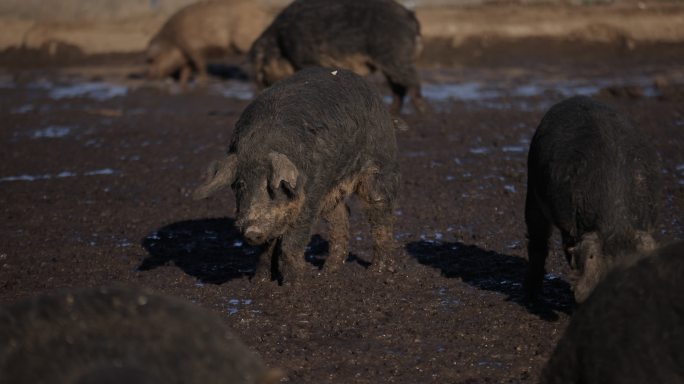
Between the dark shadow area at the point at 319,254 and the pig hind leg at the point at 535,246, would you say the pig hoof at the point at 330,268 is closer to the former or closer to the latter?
the dark shadow area at the point at 319,254

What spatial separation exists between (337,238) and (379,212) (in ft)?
1.18

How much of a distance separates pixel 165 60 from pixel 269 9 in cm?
327

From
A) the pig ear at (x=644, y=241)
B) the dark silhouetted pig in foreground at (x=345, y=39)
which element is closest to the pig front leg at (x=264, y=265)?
the pig ear at (x=644, y=241)

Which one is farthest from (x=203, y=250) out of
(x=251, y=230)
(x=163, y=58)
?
(x=163, y=58)

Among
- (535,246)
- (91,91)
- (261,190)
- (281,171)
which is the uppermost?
(281,171)

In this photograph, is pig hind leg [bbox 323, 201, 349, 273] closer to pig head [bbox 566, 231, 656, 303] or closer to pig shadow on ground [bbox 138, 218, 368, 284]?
pig shadow on ground [bbox 138, 218, 368, 284]

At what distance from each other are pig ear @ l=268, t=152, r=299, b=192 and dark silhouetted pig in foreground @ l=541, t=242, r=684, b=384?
10.2 ft

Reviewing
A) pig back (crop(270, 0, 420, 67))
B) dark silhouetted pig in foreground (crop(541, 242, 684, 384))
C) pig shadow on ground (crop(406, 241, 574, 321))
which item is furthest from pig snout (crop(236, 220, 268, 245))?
pig back (crop(270, 0, 420, 67))

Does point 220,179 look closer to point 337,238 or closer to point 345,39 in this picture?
point 337,238

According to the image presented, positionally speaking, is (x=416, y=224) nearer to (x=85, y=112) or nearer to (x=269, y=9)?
(x=85, y=112)

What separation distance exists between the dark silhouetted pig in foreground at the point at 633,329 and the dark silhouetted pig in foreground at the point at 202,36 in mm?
15606

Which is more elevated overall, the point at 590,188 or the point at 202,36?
the point at 590,188

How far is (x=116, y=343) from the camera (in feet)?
9.29

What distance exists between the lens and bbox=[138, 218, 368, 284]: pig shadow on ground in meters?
7.71
